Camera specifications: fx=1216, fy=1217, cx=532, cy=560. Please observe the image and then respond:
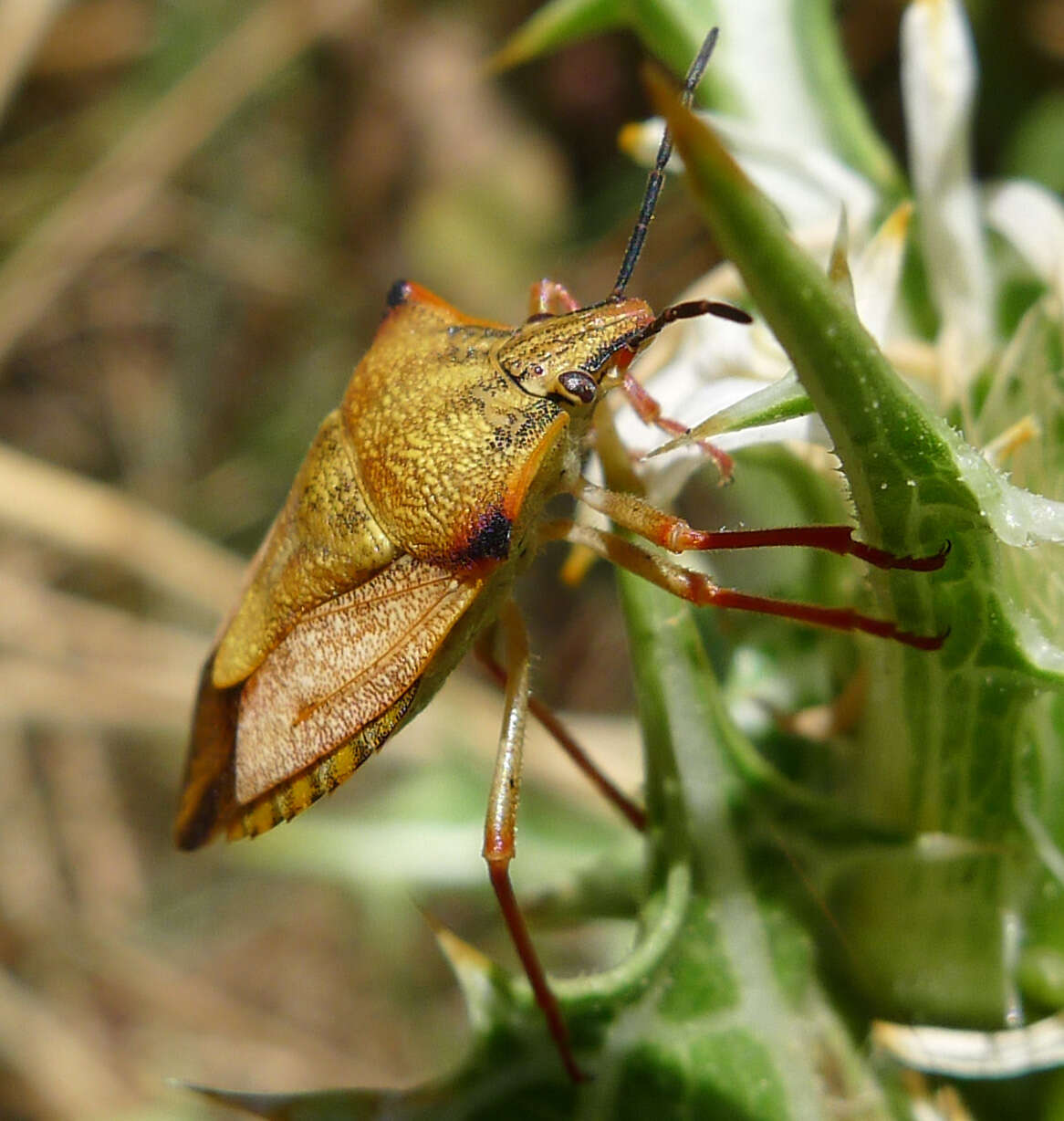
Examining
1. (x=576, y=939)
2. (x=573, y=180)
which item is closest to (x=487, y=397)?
(x=576, y=939)

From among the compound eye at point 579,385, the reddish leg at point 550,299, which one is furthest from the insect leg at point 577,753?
the reddish leg at point 550,299

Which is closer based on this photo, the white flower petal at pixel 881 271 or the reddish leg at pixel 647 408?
the white flower petal at pixel 881 271

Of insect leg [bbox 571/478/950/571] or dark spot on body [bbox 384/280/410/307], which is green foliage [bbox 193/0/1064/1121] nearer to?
insect leg [bbox 571/478/950/571]

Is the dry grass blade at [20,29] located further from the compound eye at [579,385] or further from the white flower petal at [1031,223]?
the white flower petal at [1031,223]

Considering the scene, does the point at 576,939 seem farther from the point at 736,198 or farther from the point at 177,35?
the point at 177,35

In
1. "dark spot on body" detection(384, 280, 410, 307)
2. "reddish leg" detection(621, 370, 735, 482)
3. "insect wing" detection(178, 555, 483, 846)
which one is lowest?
"insect wing" detection(178, 555, 483, 846)

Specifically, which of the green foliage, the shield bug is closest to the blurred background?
the shield bug
